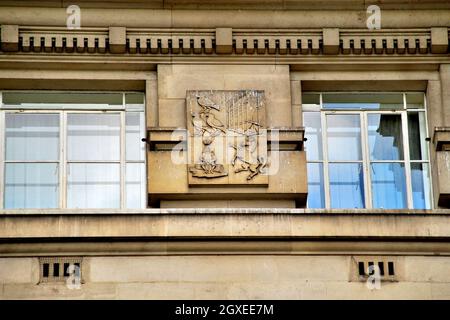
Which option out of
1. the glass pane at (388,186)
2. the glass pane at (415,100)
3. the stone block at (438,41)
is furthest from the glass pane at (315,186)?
the stone block at (438,41)

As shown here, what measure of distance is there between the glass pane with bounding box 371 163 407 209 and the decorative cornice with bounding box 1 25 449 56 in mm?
1905

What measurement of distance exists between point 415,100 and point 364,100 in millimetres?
852

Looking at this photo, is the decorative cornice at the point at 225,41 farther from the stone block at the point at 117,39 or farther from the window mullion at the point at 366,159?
the window mullion at the point at 366,159

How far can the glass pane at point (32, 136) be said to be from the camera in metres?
30.7

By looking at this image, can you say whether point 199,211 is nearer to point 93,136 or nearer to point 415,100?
point 93,136

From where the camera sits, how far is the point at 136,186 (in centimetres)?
3055

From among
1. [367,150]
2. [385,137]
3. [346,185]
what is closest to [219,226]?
[346,185]

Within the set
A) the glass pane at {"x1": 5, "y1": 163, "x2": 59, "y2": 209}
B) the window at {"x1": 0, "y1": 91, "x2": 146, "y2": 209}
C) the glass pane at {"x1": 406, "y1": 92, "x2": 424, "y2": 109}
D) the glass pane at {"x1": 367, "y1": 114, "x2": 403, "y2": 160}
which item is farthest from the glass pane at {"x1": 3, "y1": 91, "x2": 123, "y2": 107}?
the glass pane at {"x1": 406, "y1": 92, "x2": 424, "y2": 109}

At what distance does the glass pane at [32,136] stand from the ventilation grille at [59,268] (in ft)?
7.32

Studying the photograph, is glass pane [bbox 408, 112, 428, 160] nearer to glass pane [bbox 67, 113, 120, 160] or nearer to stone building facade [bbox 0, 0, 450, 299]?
stone building facade [bbox 0, 0, 450, 299]

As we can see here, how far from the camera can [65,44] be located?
30.6 m

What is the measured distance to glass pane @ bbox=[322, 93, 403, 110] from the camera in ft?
103
